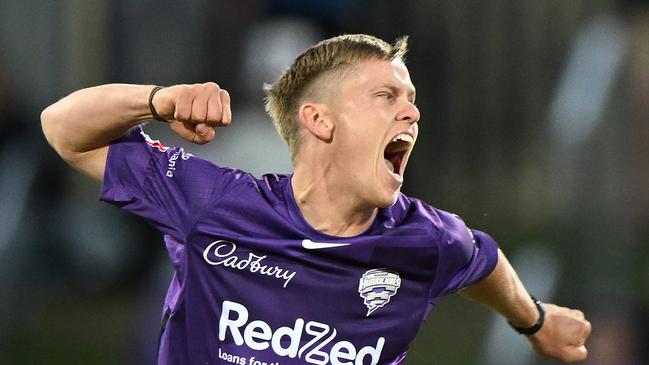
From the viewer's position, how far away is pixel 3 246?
6273 mm

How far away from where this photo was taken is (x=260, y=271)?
3.37m

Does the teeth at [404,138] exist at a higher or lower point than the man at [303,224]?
higher

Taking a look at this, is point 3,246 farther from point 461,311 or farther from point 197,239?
point 197,239

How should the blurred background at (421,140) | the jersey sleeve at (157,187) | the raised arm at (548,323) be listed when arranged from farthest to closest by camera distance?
the blurred background at (421,140), the raised arm at (548,323), the jersey sleeve at (157,187)

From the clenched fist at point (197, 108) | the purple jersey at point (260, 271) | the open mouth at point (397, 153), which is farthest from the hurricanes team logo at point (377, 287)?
the clenched fist at point (197, 108)

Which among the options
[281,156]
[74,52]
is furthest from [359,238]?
[74,52]

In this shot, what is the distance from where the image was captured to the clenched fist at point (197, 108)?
302cm

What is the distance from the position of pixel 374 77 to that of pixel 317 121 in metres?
0.22

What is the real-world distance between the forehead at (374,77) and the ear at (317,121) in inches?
4.3

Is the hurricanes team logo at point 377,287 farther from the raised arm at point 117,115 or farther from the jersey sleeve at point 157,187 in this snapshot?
the raised arm at point 117,115

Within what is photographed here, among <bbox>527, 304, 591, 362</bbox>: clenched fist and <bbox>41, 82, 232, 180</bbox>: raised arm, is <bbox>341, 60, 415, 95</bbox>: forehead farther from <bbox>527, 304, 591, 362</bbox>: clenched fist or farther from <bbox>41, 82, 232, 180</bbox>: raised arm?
<bbox>527, 304, 591, 362</bbox>: clenched fist

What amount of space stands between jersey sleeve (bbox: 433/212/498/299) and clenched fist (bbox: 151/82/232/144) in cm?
84

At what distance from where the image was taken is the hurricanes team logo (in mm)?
3398

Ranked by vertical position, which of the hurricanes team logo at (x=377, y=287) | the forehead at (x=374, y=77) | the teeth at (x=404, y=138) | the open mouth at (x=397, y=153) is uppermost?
the forehead at (x=374, y=77)
